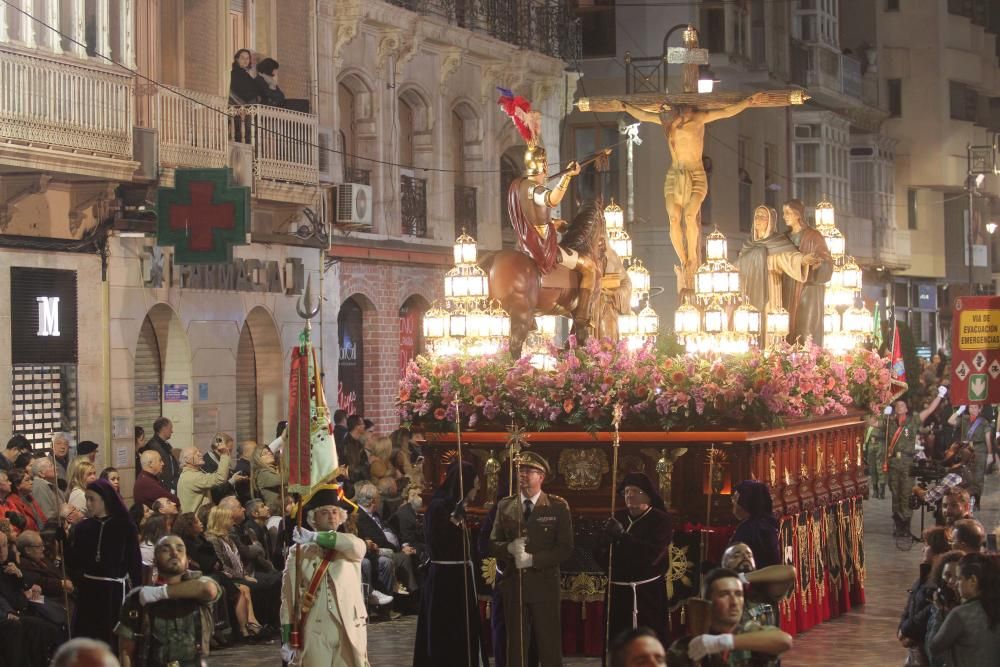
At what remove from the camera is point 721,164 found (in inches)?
1786

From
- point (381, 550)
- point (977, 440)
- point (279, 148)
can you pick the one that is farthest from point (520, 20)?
point (381, 550)

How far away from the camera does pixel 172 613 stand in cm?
1299

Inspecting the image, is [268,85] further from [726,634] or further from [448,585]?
[726,634]

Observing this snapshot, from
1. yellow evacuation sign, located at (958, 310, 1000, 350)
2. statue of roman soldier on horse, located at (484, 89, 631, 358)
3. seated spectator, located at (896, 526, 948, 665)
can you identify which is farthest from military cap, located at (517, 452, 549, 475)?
yellow evacuation sign, located at (958, 310, 1000, 350)

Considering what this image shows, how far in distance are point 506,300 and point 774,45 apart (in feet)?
99.4

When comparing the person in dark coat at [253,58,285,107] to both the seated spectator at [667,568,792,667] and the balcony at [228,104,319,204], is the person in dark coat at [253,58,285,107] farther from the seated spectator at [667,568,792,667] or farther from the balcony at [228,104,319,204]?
the seated spectator at [667,568,792,667]

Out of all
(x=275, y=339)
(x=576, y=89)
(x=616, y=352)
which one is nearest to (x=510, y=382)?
(x=616, y=352)

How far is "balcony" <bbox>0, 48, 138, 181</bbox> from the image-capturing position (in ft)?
75.7

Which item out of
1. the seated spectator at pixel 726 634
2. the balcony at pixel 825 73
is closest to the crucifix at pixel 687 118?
the seated spectator at pixel 726 634

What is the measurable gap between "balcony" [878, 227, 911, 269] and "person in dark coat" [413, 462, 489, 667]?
1586 inches

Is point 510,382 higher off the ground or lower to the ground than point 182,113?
lower

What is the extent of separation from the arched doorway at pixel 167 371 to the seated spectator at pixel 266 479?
245 inches

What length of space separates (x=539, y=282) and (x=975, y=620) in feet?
28.5

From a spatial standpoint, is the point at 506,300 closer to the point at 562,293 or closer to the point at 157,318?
the point at 562,293
